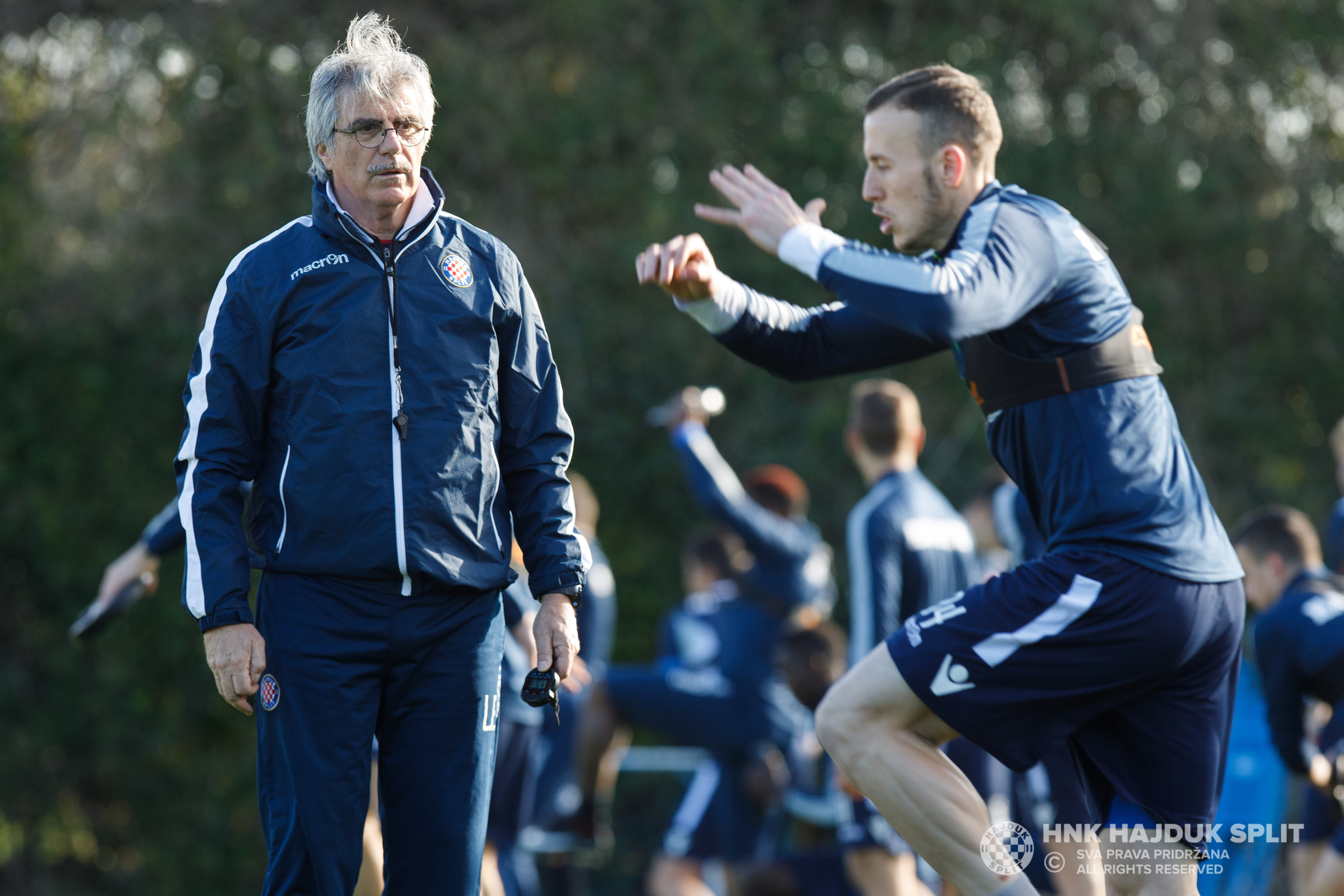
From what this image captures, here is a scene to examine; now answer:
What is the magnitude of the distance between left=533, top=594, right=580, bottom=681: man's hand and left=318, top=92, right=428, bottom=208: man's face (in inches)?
41.5

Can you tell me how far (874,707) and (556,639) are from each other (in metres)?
0.78

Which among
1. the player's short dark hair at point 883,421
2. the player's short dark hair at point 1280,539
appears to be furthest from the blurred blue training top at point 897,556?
the player's short dark hair at point 1280,539

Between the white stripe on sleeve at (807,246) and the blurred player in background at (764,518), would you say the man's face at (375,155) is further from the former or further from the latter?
the blurred player in background at (764,518)

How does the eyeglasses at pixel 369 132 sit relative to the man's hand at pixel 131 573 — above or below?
above

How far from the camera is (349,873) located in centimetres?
304

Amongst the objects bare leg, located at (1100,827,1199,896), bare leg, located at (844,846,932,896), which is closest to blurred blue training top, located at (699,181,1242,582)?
bare leg, located at (1100,827,1199,896)

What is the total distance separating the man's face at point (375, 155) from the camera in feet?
10.3

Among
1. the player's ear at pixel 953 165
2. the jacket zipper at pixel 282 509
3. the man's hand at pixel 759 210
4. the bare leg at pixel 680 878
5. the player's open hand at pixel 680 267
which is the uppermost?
the player's ear at pixel 953 165

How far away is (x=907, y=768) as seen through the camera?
10.5 feet

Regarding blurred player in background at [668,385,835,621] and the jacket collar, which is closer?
the jacket collar

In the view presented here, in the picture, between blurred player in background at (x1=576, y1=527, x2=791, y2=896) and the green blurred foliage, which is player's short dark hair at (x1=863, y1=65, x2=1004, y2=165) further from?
the green blurred foliage

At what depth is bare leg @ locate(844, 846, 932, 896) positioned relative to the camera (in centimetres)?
557

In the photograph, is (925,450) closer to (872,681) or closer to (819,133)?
(819,133)

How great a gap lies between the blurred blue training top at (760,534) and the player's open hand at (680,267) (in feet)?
10.8
